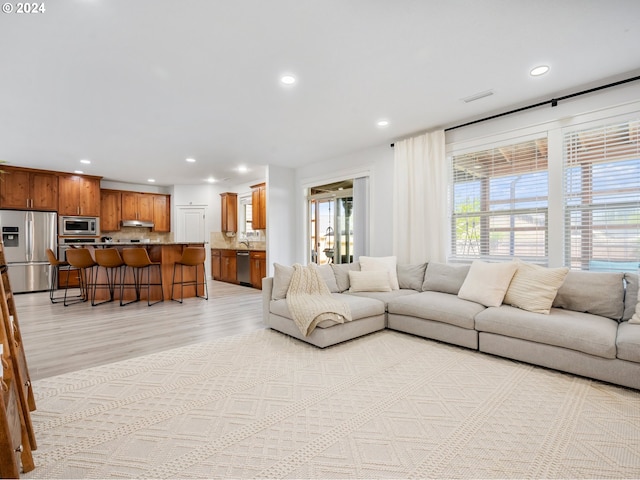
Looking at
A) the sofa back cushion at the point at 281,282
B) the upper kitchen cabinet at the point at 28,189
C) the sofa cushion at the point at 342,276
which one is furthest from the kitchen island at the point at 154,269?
the sofa cushion at the point at 342,276

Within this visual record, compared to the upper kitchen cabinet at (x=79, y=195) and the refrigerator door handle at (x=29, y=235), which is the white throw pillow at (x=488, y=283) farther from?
the refrigerator door handle at (x=29, y=235)

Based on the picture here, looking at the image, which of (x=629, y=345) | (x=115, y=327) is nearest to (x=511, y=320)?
(x=629, y=345)

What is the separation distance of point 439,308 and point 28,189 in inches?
324

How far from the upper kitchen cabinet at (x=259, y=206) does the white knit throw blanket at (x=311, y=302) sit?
367cm

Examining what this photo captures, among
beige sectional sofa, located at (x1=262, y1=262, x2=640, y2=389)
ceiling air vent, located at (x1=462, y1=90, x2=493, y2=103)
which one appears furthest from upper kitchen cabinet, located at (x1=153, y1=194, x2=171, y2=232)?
ceiling air vent, located at (x1=462, y1=90, x2=493, y2=103)

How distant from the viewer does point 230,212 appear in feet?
27.3

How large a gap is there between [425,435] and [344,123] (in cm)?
364

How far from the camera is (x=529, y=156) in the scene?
3670mm

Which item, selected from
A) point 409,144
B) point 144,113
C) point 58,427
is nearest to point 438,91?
point 409,144

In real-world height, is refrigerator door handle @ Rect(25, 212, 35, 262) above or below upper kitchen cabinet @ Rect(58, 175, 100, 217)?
below

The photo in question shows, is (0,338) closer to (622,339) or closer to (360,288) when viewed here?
(360,288)

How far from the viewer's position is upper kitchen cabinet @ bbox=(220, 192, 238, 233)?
8.32 meters

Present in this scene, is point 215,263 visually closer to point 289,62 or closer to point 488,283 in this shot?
point 289,62

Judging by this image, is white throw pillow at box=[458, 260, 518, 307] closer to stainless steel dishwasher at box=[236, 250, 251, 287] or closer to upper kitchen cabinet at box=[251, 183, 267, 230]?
upper kitchen cabinet at box=[251, 183, 267, 230]
